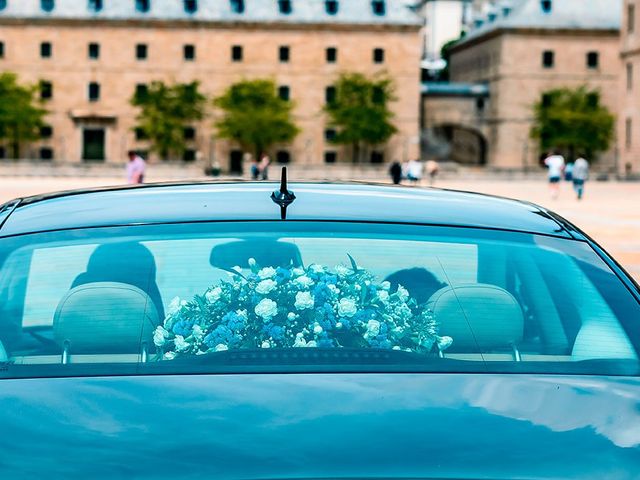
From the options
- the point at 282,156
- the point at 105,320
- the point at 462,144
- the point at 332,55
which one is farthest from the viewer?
the point at 462,144

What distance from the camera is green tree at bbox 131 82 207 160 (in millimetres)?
77250

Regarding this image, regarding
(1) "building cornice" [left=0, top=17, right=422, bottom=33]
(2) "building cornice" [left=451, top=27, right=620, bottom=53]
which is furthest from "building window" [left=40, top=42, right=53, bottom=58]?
(2) "building cornice" [left=451, top=27, right=620, bottom=53]

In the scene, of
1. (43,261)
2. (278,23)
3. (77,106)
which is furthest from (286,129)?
(43,261)

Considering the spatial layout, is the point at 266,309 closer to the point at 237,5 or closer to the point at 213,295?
the point at 213,295

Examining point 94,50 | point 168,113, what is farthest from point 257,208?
point 94,50

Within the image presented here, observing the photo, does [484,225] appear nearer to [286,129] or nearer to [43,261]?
[43,261]

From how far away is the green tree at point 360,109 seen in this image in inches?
3093

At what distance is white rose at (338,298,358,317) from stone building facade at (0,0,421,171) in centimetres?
7715

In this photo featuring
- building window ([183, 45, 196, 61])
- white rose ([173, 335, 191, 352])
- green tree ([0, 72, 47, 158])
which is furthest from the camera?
building window ([183, 45, 196, 61])

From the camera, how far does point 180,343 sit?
304 cm

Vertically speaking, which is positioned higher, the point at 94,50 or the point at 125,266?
the point at 94,50

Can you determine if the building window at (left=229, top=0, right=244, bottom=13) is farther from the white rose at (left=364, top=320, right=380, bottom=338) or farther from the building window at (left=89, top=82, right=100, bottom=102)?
the white rose at (left=364, top=320, right=380, bottom=338)

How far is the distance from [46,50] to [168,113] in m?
8.68

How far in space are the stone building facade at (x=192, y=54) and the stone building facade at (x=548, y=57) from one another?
20.9 ft
